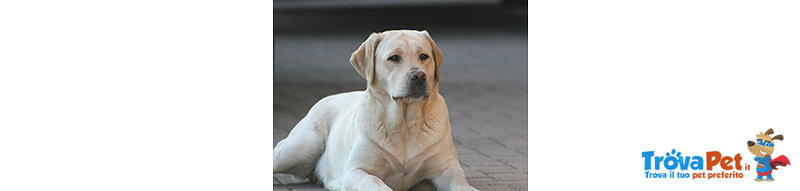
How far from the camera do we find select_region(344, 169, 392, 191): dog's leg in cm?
484

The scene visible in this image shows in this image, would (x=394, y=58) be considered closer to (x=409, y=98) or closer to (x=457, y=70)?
(x=409, y=98)

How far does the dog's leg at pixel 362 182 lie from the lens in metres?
4.84

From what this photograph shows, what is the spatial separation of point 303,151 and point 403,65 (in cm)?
97

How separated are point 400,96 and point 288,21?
736 inches

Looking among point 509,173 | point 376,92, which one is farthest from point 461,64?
point 376,92
